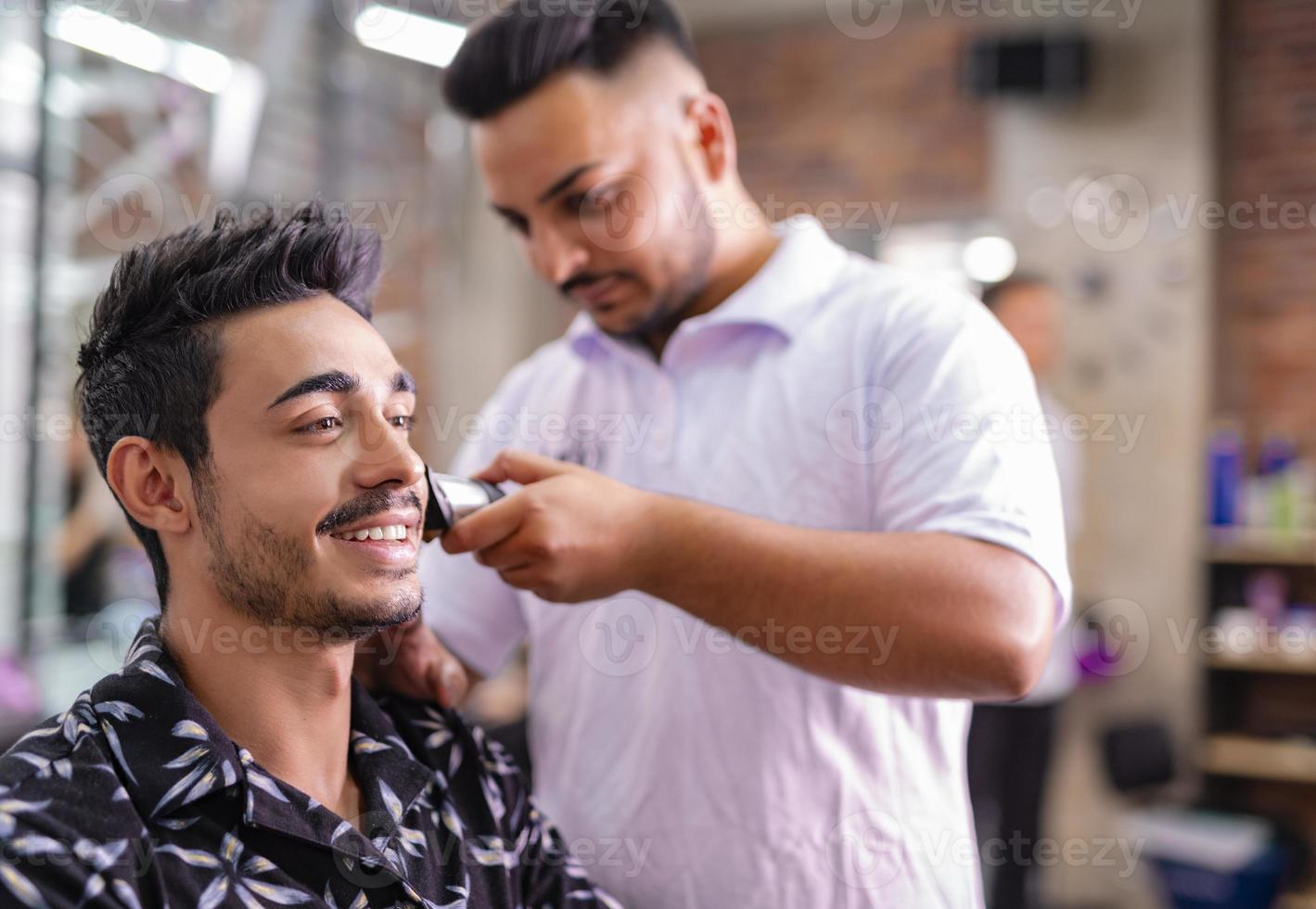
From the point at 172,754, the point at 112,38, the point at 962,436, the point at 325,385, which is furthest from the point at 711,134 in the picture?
the point at 112,38

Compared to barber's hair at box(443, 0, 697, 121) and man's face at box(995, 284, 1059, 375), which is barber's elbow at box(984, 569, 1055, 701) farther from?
man's face at box(995, 284, 1059, 375)

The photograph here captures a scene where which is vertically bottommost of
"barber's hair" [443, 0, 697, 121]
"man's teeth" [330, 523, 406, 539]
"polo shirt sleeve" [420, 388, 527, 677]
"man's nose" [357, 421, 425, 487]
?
"polo shirt sleeve" [420, 388, 527, 677]

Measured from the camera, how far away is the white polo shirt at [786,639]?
4.34ft

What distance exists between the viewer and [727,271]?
1.60m

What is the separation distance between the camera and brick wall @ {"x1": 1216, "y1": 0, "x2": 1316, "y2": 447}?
448 cm

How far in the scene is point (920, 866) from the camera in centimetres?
135

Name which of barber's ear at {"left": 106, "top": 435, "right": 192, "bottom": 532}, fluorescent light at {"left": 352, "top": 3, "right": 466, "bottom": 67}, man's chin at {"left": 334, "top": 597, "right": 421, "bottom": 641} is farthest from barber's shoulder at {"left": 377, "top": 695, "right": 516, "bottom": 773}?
fluorescent light at {"left": 352, "top": 3, "right": 466, "bottom": 67}

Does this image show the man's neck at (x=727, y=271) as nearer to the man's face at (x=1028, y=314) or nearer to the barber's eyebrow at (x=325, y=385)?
the barber's eyebrow at (x=325, y=385)

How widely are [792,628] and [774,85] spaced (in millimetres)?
4830

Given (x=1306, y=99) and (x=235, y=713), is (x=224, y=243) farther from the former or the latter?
(x=1306, y=99)

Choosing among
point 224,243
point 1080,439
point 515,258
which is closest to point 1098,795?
point 1080,439

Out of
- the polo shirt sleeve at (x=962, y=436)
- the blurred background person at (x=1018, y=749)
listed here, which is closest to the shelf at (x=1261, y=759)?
the blurred background person at (x=1018, y=749)

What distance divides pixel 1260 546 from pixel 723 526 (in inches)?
145

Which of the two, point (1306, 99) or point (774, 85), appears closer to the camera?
point (1306, 99)
